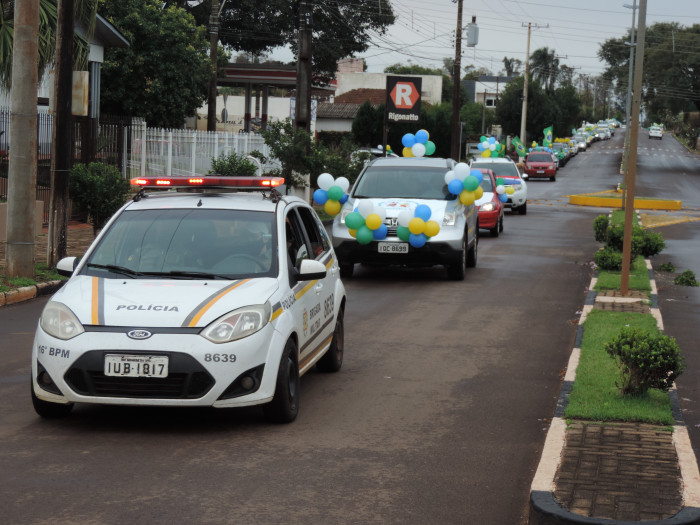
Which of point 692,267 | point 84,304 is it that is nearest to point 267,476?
point 84,304

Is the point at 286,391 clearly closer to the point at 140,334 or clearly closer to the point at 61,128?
the point at 140,334

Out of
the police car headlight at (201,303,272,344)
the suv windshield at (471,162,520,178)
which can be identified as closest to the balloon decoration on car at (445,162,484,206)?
the police car headlight at (201,303,272,344)

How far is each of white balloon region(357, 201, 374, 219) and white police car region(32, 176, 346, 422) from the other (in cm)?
735

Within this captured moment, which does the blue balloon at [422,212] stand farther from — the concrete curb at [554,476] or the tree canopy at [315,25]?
the tree canopy at [315,25]

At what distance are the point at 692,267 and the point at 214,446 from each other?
15.1 meters

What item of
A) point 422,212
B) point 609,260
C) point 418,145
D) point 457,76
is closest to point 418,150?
point 418,145

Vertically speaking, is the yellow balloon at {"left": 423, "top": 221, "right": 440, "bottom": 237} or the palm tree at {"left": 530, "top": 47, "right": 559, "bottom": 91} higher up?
the palm tree at {"left": 530, "top": 47, "right": 559, "bottom": 91}

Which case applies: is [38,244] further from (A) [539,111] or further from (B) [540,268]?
(A) [539,111]

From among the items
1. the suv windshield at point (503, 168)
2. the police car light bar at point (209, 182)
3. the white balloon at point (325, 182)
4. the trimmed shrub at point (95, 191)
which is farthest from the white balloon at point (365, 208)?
the suv windshield at point (503, 168)

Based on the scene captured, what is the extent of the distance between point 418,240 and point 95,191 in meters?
6.23

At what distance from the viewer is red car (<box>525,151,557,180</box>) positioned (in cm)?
6431

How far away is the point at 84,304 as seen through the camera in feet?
23.4

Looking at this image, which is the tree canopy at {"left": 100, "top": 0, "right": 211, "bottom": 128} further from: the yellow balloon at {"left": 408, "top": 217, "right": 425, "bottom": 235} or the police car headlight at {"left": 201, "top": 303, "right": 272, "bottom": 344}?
→ the police car headlight at {"left": 201, "top": 303, "right": 272, "bottom": 344}

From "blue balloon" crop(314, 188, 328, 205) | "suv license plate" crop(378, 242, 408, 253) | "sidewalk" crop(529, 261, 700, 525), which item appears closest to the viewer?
"sidewalk" crop(529, 261, 700, 525)
